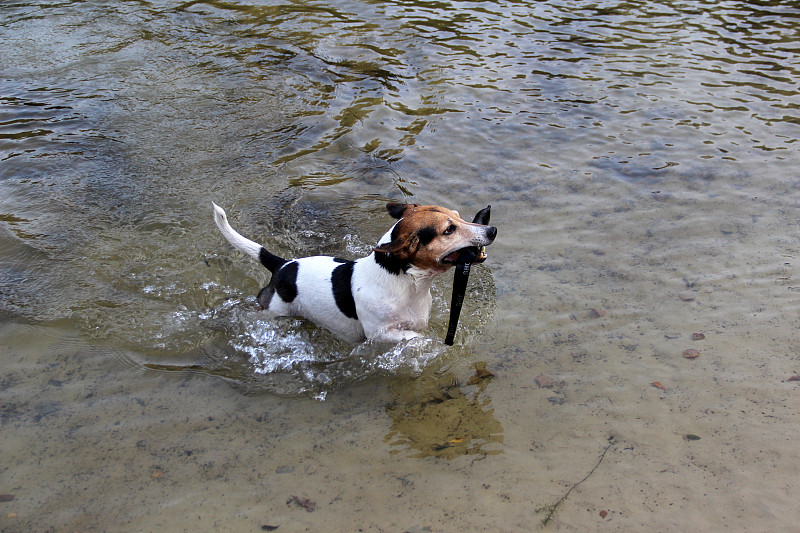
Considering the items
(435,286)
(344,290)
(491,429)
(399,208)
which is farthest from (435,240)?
(435,286)

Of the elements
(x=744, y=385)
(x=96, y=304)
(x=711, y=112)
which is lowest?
(x=96, y=304)

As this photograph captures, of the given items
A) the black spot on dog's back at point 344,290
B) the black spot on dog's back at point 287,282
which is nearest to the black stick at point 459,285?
the black spot on dog's back at point 344,290

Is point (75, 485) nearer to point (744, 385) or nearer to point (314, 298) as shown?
point (314, 298)

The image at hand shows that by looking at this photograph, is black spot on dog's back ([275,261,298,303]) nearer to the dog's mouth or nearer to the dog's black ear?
the dog's black ear

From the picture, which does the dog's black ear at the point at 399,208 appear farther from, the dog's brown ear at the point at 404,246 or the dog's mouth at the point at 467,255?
the dog's mouth at the point at 467,255

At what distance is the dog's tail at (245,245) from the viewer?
5938 mm

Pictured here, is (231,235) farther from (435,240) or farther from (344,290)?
(435,240)

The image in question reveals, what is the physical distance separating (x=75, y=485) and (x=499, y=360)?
11.2ft

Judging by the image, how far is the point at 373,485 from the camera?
167 inches

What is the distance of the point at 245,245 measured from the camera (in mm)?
6180

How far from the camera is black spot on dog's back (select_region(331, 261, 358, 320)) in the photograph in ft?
18.5

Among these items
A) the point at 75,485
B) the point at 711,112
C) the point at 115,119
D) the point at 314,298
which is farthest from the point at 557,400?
the point at 115,119

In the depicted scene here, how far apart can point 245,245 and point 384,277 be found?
1.67m

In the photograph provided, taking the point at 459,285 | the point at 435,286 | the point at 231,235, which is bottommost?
the point at 435,286
